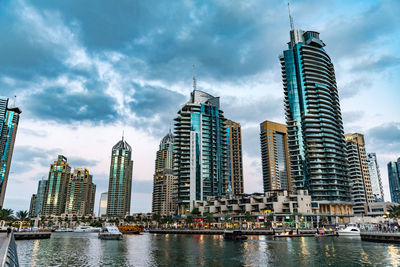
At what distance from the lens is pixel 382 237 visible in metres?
86.4

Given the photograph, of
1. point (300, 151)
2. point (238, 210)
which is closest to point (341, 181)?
point (300, 151)

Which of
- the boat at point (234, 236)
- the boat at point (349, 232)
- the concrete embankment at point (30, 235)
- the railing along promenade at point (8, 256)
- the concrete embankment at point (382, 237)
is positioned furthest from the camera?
the boat at point (349, 232)

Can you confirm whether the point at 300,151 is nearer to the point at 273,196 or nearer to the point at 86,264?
the point at 273,196

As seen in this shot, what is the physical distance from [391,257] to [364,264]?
426 inches

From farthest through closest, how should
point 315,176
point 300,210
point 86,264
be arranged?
point 315,176, point 300,210, point 86,264

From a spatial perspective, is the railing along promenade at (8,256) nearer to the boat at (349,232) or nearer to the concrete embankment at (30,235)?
the concrete embankment at (30,235)

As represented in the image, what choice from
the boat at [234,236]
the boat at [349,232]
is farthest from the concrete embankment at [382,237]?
the boat at [234,236]

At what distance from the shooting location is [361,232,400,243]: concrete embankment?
81.0 metres

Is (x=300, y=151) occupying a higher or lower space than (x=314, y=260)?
higher

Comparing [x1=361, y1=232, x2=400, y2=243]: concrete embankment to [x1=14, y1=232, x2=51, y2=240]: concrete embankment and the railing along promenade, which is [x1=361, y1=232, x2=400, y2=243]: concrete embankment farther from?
[x1=14, y1=232, x2=51, y2=240]: concrete embankment

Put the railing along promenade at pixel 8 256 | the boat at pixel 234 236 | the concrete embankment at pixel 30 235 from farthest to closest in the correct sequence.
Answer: the concrete embankment at pixel 30 235 → the boat at pixel 234 236 → the railing along promenade at pixel 8 256

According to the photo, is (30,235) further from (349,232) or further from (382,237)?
(349,232)

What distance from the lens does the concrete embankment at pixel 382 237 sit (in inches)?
3188

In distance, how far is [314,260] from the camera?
52.4 meters
